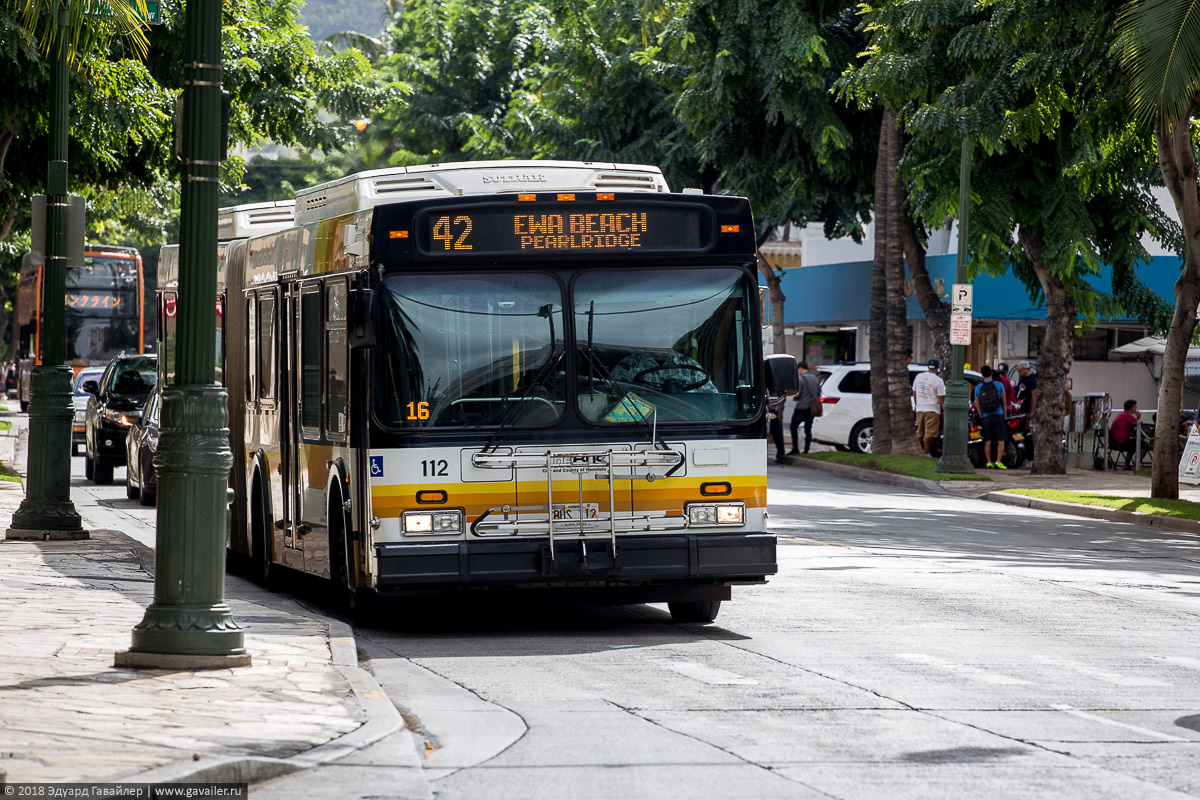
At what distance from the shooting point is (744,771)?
732cm

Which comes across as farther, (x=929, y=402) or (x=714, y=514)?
(x=929, y=402)

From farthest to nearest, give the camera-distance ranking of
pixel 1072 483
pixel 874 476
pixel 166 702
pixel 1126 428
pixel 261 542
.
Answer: pixel 1126 428, pixel 874 476, pixel 1072 483, pixel 261 542, pixel 166 702

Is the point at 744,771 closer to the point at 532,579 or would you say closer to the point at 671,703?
the point at 671,703

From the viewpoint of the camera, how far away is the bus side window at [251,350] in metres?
15.0

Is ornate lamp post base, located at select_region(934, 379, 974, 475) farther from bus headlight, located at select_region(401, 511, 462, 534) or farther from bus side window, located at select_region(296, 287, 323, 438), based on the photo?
bus headlight, located at select_region(401, 511, 462, 534)

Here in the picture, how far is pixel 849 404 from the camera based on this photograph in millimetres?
36719

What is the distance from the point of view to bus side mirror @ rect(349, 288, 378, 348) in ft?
36.3

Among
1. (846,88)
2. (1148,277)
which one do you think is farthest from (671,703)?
(1148,277)

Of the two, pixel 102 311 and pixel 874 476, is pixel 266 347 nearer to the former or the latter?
pixel 874 476

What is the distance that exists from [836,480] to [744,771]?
23.7m

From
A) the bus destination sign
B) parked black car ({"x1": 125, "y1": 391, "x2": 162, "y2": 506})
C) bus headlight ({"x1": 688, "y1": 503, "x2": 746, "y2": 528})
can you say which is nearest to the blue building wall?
parked black car ({"x1": 125, "y1": 391, "x2": 162, "y2": 506})

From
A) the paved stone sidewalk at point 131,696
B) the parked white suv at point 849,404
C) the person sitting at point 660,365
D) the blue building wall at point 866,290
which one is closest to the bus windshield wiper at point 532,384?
the person sitting at point 660,365

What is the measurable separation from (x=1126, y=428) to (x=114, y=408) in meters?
17.5

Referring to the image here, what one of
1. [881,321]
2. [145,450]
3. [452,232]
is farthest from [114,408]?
[452,232]
